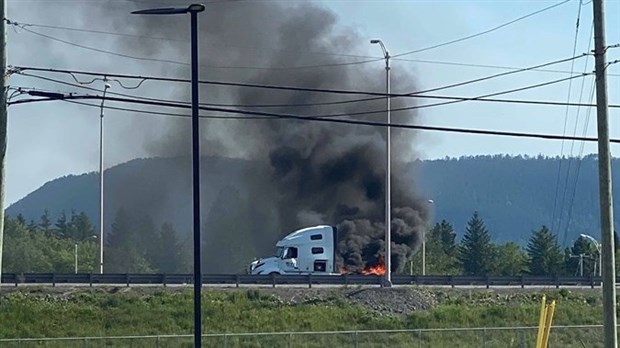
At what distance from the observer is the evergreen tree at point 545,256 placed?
10150 centimetres

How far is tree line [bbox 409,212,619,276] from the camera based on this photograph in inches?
4028

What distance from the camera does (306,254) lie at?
63938 millimetres

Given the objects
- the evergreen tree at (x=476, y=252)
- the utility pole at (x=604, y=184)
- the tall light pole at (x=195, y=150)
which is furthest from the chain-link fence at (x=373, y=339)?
the evergreen tree at (x=476, y=252)

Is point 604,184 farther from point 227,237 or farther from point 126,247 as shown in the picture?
point 126,247

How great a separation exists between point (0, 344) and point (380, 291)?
18.4 meters

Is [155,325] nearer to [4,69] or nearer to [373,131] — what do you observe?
[4,69]

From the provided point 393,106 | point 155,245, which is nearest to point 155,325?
point 393,106

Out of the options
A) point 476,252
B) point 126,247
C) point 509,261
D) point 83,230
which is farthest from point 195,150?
point 83,230

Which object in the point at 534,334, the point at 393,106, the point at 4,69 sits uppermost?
the point at 393,106

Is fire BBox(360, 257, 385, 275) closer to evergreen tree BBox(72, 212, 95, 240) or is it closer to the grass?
the grass

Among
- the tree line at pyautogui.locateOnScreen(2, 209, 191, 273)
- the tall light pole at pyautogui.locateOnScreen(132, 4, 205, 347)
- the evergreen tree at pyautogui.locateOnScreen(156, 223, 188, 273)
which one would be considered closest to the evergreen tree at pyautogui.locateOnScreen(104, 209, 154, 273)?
the tree line at pyautogui.locateOnScreen(2, 209, 191, 273)

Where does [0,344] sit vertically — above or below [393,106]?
below

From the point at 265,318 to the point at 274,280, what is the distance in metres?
5.31

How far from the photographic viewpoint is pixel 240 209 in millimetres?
125312
